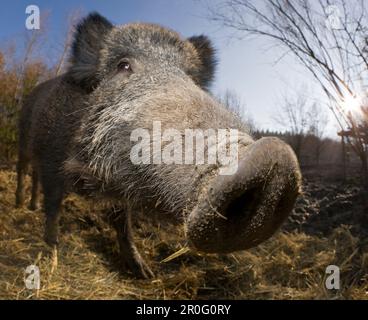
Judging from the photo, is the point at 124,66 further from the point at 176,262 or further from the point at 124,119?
the point at 176,262

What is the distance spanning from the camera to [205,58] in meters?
4.52

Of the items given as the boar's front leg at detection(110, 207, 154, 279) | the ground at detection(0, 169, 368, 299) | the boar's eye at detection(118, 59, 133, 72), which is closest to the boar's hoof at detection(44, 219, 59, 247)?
the ground at detection(0, 169, 368, 299)

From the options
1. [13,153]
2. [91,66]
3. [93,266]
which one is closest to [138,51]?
[91,66]

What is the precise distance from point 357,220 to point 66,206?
400 cm

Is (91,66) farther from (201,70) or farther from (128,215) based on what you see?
(128,215)

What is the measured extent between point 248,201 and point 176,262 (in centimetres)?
295

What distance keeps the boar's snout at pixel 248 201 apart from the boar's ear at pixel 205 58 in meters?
2.49
